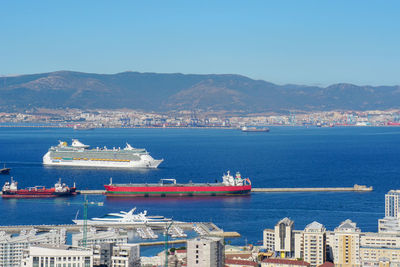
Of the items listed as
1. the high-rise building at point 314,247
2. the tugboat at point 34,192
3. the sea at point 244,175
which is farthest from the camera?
the tugboat at point 34,192

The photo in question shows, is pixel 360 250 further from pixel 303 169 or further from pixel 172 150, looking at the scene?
pixel 172 150

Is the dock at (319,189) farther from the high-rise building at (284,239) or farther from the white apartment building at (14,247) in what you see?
the white apartment building at (14,247)

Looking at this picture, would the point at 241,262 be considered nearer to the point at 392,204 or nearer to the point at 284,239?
the point at 284,239

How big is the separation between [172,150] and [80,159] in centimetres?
1662

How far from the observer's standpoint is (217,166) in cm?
5191

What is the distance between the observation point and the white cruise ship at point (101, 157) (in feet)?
172

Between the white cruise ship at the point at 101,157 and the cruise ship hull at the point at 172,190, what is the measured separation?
13437 mm

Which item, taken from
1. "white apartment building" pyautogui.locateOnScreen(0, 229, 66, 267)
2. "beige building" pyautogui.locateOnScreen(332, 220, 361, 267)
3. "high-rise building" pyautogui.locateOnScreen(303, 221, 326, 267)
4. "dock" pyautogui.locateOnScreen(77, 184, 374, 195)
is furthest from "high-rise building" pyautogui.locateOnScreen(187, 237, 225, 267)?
"dock" pyautogui.locateOnScreen(77, 184, 374, 195)

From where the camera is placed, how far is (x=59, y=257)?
1858cm

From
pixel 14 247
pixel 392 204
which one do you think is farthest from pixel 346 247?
pixel 14 247

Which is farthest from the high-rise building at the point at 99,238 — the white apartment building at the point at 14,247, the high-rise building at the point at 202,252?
A: the high-rise building at the point at 202,252

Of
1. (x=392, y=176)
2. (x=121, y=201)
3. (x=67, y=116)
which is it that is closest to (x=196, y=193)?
(x=121, y=201)

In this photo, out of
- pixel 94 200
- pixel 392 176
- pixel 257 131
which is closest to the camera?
pixel 94 200

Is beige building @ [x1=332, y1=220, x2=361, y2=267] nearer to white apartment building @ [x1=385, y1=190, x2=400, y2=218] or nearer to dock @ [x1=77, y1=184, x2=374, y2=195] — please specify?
white apartment building @ [x1=385, y1=190, x2=400, y2=218]
